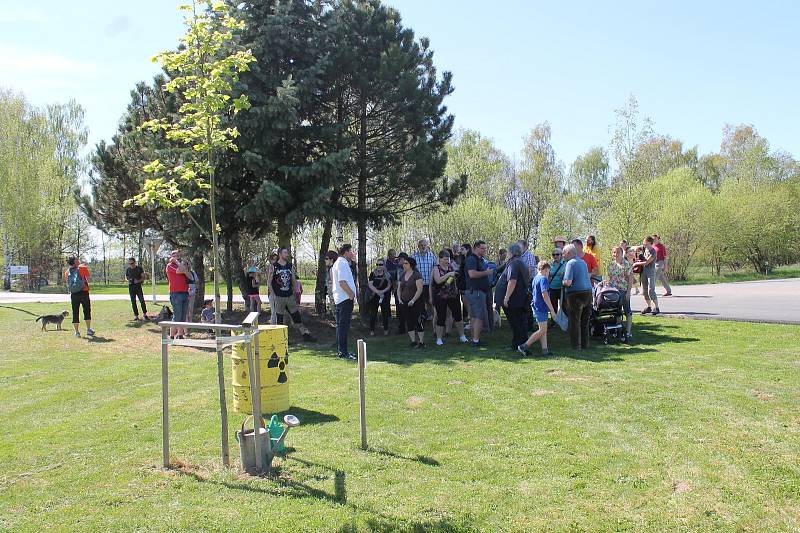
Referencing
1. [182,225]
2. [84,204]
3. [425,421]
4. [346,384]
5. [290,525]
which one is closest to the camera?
[290,525]

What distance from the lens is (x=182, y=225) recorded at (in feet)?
47.7

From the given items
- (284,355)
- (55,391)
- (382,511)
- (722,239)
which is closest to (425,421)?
(284,355)

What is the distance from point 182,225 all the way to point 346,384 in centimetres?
783

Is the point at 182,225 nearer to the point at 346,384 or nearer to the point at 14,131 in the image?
the point at 346,384

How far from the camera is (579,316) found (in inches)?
420

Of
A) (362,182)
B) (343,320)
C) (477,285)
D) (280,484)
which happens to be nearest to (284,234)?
(362,182)

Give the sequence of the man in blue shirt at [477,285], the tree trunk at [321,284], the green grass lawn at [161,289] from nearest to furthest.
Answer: the man in blue shirt at [477,285] < the tree trunk at [321,284] < the green grass lawn at [161,289]

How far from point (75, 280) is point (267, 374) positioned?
8950 millimetres

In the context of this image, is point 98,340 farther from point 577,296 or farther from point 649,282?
point 649,282

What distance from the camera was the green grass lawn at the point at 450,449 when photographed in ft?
14.3

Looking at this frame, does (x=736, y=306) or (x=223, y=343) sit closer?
(x=223, y=343)

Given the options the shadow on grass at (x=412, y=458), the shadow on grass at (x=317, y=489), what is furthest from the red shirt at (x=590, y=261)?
the shadow on grass at (x=317, y=489)

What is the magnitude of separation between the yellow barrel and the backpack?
8.51 metres

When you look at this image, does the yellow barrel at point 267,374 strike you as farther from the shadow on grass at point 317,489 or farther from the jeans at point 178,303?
the jeans at point 178,303
